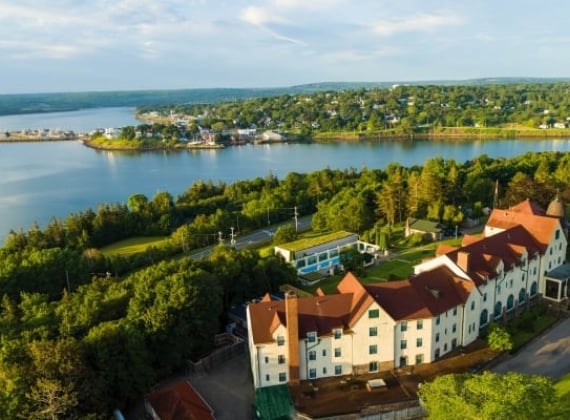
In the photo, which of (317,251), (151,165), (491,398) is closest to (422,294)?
(491,398)

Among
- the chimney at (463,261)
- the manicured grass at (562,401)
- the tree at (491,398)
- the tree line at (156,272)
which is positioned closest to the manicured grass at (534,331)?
the manicured grass at (562,401)

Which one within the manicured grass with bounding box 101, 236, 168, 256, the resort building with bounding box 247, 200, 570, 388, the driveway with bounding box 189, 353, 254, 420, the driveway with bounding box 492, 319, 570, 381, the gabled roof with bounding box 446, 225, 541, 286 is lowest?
the manicured grass with bounding box 101, 236, 168, 256

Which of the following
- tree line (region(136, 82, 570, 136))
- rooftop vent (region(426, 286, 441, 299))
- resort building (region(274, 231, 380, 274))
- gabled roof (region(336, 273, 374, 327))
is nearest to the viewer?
gabled roof (region(336, 273, 374, 327))

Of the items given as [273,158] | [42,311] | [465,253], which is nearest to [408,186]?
[465,253]

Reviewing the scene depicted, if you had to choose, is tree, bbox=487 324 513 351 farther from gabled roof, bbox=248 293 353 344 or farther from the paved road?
the paved road

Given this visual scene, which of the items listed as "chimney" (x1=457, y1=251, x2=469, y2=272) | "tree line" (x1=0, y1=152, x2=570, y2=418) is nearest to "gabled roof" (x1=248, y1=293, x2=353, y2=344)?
"tree line" (x1=0, y1=152, x2=570, y2=418)

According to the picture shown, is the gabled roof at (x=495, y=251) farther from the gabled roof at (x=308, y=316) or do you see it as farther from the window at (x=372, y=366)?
the gabled roof at (x=308, y=316)

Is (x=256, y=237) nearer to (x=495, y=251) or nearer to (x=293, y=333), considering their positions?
(x=495, y=251)
